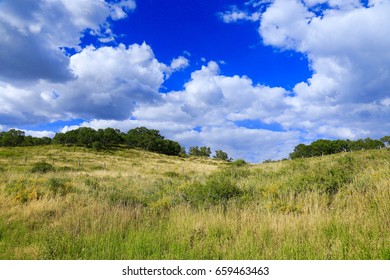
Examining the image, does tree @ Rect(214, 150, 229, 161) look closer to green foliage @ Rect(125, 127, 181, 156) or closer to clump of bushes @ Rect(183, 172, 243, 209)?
green foliage @ Rect(125, 127, 181, 156)

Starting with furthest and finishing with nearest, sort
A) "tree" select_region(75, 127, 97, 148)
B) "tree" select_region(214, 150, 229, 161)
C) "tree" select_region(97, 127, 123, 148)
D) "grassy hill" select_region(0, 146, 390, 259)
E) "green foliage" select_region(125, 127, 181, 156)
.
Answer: "tree" select_region(214, 150, 229, 161) → "green foliage" select_region(125, 127, 181, 156) → "tree" select_region(97, 127, 123, 148) → "tree" select_region(75, 127, 97, 148) → "grassy hill" select_region(0, 146, 390, 259)

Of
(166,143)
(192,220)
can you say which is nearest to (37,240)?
(192,220)

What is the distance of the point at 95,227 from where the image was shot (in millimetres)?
7797

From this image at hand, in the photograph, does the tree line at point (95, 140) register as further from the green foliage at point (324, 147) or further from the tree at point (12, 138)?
the green foliage at point (324, 147)

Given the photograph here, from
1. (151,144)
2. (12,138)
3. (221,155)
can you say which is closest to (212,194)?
(151,144)

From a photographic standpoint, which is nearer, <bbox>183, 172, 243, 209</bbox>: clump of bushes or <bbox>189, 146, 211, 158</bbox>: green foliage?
<bbox>183, 172, 243, 209</bbox>: clump of bushes

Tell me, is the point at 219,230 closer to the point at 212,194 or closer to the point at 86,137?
the point at 212,194

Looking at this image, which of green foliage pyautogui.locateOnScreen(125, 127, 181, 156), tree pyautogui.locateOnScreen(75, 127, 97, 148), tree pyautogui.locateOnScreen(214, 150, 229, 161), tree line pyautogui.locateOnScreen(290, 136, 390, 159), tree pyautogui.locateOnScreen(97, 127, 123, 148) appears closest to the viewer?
tree line pyautogui.locateOnScreen(290, 136, 390, 159)

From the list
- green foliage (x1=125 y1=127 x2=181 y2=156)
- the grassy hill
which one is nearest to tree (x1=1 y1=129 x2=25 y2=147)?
green foliage (x1=125 y1=127 x2=181 y2=156)

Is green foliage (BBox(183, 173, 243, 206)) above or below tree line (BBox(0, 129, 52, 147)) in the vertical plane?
below

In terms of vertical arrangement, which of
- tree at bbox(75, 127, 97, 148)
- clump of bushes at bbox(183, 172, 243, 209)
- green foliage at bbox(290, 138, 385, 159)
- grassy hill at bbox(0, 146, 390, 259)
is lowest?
grassy hill at bbox(0, 146, 390, 259)

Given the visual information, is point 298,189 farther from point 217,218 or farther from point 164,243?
point 164,243

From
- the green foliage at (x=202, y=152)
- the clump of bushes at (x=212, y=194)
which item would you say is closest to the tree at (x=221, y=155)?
the green foliage at (x=202, y=152)

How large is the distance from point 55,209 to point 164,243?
536 cm
